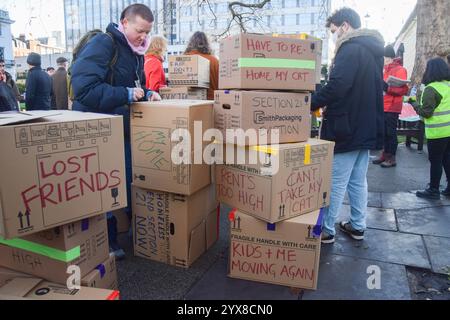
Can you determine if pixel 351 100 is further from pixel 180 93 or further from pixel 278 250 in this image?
pixel 180 93

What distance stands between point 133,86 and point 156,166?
68 centimetres

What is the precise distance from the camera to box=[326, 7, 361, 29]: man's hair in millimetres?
2969

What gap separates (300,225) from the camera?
2.42 metres

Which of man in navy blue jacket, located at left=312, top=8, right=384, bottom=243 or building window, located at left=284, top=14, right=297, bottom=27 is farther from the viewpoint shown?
building window, located at left=284, top=14, right=297, bottom=27

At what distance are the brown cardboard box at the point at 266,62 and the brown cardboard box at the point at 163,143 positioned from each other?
332 millimetres

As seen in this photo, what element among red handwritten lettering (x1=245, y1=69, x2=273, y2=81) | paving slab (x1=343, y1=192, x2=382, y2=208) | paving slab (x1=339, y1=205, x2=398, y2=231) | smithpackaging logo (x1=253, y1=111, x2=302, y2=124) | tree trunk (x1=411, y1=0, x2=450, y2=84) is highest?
tree trunk (x1=411, y1=0, x2=450, y2=84)

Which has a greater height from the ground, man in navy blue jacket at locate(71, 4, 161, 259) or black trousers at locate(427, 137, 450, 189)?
man in navy blue jacket at locate(71, 4, 161, 259)

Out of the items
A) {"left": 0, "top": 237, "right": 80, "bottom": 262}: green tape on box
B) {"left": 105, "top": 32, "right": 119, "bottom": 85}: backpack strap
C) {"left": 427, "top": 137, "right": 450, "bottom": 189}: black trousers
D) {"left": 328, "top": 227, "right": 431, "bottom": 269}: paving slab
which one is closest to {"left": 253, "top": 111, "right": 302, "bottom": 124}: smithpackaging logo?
{"left": 105, "top": 32, "right": 119, "bottom": 85}: backpack strap

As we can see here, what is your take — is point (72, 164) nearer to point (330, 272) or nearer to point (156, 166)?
point (156, 166)

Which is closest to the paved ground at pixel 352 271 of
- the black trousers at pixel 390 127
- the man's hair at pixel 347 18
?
the man's hair at pixel 347 18

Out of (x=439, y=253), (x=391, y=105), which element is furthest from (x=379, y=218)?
(x=391, y=105)

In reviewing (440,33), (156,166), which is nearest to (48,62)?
(440,33)

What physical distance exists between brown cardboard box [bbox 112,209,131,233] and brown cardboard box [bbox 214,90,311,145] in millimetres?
1190

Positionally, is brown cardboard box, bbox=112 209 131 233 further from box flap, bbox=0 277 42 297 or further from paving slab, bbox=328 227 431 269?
paving slab, bbox=328 227 431 269
